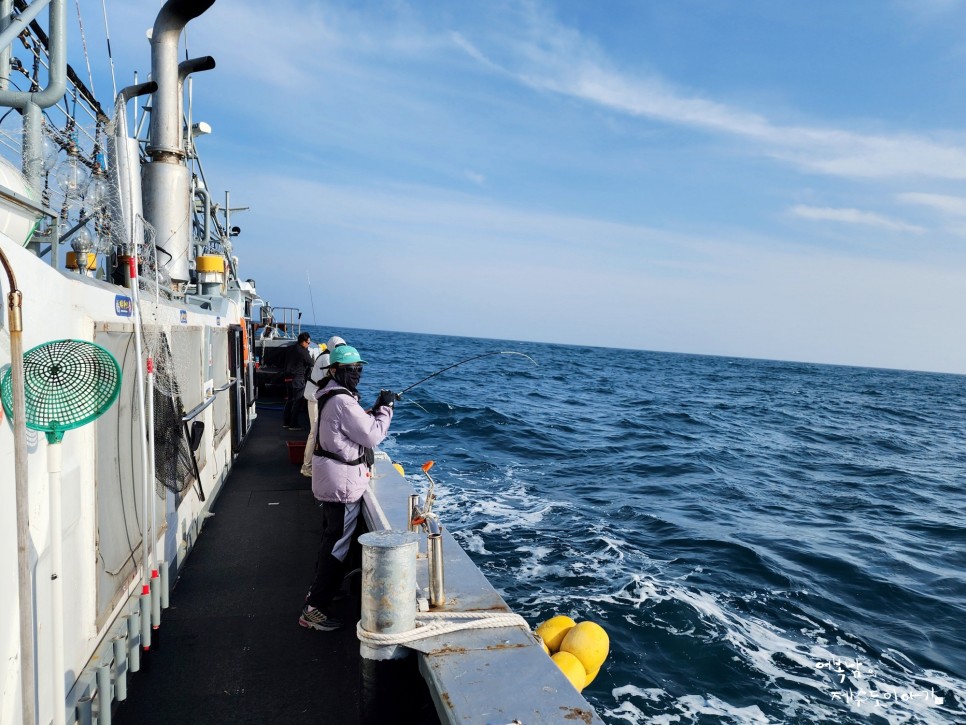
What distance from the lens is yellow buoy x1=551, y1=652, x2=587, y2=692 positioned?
3.79 metres

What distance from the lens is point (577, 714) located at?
7.67ft

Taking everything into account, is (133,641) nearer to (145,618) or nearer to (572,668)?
(145,618)

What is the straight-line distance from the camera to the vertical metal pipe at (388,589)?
9.29 ft

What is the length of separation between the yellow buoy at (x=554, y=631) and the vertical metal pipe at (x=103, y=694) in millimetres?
2435

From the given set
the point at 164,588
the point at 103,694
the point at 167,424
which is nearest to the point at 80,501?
the point at 103,694

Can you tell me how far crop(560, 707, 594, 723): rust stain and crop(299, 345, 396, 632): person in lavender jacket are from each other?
2013 millimetres

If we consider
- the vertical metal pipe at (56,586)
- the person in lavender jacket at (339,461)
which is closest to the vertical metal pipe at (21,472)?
the vertical metal pipe at (56,586)

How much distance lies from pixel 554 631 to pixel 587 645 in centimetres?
33

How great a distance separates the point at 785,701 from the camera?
5.35 metres

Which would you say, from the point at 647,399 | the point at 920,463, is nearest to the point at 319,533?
the point at 920,463

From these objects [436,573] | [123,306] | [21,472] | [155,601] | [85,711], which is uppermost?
[123,306]

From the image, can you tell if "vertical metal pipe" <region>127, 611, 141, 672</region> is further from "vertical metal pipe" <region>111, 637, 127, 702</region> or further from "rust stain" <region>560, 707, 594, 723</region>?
"rust stain" <region>560, 707, 594, 723</region>

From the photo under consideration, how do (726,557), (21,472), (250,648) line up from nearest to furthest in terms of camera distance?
(21,472), (250,648), (726,557)

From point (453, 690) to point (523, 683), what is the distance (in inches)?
11.2
